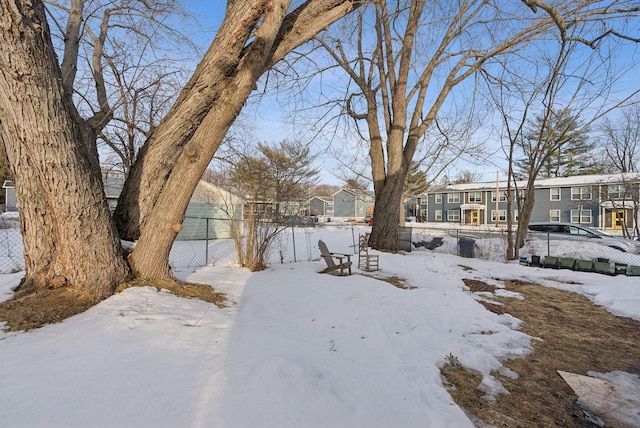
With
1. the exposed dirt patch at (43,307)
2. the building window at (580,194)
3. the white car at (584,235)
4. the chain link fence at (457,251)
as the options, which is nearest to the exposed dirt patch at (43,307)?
the exposed dirt patch at (43,307)

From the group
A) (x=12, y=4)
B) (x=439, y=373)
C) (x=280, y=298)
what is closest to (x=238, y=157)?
(x=280, y=298)

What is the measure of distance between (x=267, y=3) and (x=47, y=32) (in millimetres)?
2343

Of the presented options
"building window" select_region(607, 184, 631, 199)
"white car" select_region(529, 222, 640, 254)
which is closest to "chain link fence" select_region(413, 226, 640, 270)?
"white car" select_region(529, 222, 640, 254)

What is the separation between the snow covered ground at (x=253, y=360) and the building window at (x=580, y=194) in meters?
30.5

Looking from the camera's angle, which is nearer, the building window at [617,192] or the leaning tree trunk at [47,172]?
the leaning tree trunk at [47,172]

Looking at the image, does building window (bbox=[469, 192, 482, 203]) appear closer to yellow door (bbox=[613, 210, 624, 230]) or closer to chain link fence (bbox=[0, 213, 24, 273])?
yellow door (bbox=[613, 210, 624, 230])

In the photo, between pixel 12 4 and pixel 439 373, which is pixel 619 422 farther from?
pixel 12 4

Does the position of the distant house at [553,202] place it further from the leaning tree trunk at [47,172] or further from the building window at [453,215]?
the leaning tree trunk at [47,172]

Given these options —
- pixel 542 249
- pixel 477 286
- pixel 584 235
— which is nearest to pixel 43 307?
pixel 477 286

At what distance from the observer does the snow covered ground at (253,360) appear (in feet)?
6.43

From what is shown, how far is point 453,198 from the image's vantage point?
127 ft

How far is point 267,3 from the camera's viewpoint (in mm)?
3963

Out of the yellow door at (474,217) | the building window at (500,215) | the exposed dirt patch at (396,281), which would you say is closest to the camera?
the exposed dirt patch at (396,281)

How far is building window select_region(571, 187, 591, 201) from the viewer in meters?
28.6
